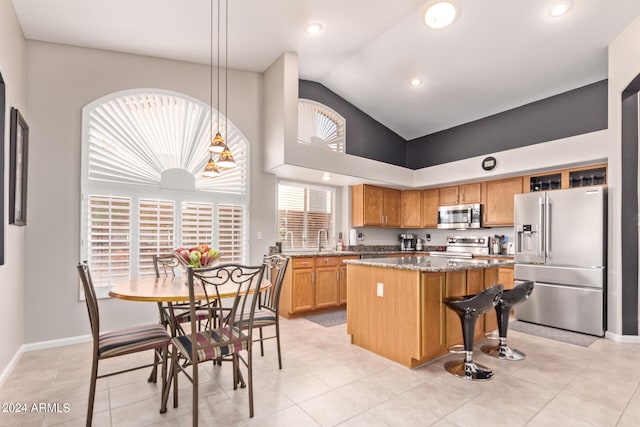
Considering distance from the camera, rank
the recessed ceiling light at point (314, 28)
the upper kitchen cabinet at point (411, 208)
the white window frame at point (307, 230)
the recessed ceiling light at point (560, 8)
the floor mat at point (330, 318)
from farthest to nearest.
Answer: the upper kitchen cabinet at point (411, 208), the white window frame at point (307, 230), the floor mat at point (330, 318), the recessed ceiling light at point (314, 28), the recessed ceiling light at point (560, 8)

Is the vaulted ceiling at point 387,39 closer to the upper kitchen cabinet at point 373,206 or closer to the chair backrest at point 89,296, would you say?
the upper kitchen cabinet at point 373,206

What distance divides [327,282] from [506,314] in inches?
96.7

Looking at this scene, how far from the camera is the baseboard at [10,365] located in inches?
104

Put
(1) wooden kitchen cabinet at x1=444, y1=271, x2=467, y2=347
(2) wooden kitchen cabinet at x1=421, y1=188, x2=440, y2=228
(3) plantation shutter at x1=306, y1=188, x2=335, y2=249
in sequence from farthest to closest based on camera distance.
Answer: (2) wooden kitchen cabinet at x1=421, y1=188, x2=440, y2=228, (3) plantation shutter at x1=306, y1=188, x2=335, y2=249, (1) wooden kitchen cabinet at x1=444, y1=271, x2=467, y2=347

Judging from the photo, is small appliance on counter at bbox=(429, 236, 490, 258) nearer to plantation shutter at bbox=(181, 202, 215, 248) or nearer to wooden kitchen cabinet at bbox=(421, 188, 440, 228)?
wooden kitchen cabinet at bbox=(421, 188, 440, 228)

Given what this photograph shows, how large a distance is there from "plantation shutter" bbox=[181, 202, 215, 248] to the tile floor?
152cm

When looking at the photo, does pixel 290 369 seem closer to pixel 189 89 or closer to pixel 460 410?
pixel 460 410

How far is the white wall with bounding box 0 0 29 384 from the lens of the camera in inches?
105

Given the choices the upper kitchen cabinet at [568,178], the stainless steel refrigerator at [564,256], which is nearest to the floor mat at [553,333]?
the stainless steel refrigerator at [564,256]

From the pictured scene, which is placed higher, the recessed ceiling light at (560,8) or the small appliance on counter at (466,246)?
the recessed ceiling light at (560,8)

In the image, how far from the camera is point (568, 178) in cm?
468

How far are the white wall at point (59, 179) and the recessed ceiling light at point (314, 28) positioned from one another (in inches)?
82.4

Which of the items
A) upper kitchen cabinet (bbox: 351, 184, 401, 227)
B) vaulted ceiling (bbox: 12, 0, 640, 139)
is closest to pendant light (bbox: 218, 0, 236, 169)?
vaulted ceiling (bbox: 12, 0, 640, 139)

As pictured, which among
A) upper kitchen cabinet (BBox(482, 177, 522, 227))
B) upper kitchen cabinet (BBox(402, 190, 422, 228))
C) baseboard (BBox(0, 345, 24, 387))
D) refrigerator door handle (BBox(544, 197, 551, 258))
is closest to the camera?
baseboard (BBox(0, 345, 24, 387))
